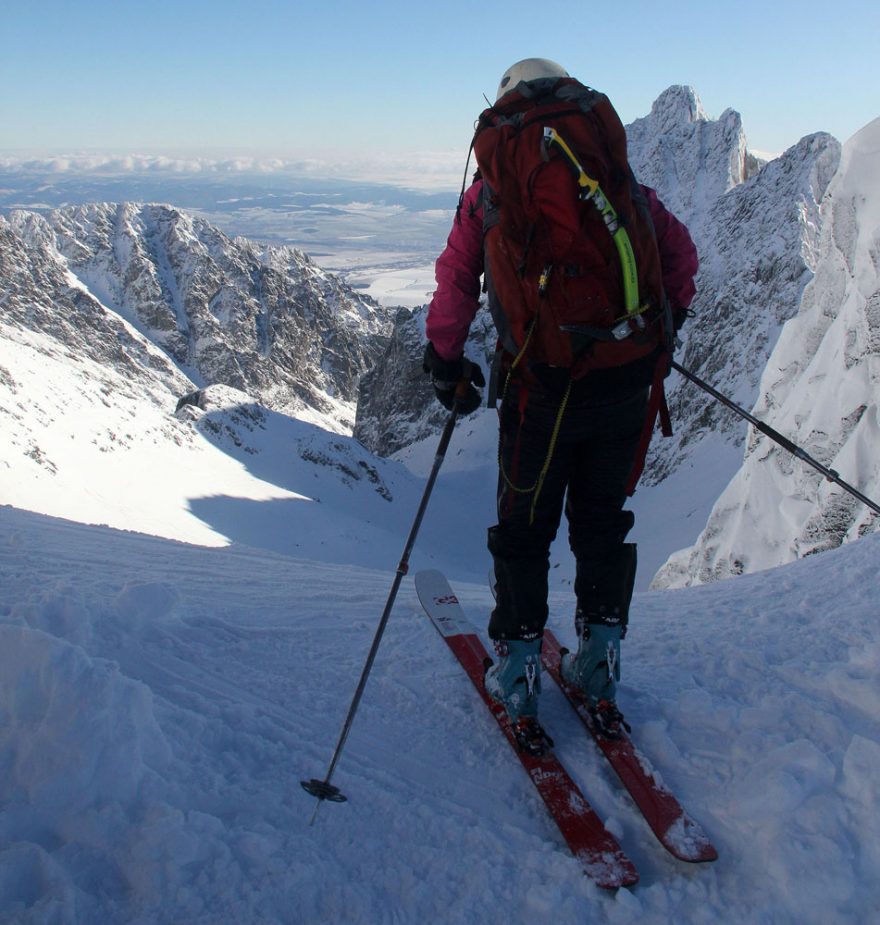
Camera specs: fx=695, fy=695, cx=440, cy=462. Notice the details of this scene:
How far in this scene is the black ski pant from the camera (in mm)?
3021

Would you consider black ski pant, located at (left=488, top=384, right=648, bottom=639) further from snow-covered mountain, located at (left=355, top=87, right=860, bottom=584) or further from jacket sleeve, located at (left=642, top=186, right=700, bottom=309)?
snow-covered mountain, located at (left=355, top=87, right=860, bottom=584)

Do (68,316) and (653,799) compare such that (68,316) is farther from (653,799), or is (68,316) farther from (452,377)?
(653,799)

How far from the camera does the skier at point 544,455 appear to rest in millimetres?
2969

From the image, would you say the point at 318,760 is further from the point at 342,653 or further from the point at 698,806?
the point at 698,806

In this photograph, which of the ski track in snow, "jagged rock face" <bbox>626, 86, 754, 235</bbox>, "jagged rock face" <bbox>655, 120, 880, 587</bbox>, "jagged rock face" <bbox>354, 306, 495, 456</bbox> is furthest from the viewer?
"jagged rock face" <bbox>626, 86, 754, 235</bbox>

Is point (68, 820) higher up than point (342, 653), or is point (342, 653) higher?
point (68, 820)

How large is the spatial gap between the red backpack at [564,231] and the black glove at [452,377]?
13.7 inches

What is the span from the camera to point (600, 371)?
2941 millimetres

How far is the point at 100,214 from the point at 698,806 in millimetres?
198171

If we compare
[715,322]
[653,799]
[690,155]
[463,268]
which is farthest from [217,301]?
[653,799]

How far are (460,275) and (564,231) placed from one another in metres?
0.52

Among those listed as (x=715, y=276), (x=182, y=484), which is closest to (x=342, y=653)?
(x=182, y=484)

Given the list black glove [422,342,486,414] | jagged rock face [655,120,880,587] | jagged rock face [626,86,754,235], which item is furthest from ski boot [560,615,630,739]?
jagged rock face [626,86,754,235]

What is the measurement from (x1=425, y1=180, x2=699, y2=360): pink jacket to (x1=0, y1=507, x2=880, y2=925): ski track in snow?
177 centimetres
